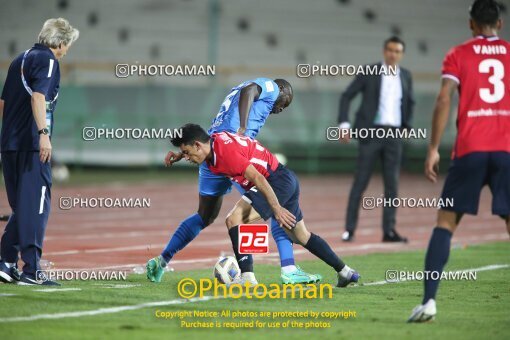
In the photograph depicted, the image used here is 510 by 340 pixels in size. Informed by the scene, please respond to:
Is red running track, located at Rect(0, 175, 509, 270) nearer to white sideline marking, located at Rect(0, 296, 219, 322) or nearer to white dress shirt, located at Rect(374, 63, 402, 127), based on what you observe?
white dress shirt, located at Rect(374, 63, 402, 127)

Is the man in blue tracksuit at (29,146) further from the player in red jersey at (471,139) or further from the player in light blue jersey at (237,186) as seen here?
the player in red jersey at (471,139)

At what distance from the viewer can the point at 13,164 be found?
9312 millimetres

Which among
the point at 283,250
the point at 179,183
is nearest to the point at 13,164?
the point at 283,250

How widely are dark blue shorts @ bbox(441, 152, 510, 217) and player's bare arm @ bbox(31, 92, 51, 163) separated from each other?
132 inches

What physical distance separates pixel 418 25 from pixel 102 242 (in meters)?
28.8

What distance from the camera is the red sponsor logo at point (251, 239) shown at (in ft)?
31.2

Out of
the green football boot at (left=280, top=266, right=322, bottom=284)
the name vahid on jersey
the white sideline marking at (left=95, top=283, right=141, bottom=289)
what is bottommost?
the white sideline marking at (left=95, top=283, right=141, bottom=289)

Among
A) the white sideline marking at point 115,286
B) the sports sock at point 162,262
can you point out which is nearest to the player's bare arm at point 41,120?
the white sideline marking at point 115,286

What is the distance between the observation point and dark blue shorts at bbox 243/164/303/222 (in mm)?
9336

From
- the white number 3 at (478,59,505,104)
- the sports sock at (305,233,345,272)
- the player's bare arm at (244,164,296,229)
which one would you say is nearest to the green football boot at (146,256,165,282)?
the sports sock at (305,233,345,272)

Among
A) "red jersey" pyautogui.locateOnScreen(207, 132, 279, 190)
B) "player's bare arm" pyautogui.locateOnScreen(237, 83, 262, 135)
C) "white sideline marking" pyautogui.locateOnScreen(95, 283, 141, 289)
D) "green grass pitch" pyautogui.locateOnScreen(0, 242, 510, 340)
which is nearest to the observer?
"green grass pitch" pyautogui.locateOnScreen(0, 242, 510, 340)

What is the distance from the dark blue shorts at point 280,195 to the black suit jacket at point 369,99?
5.07m

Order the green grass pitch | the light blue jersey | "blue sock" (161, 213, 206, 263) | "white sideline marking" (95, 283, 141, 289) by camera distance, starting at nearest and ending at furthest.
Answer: the green grass pitch → "white sideline marking" (95, 283, 141, 289) → "blue sock" (161, 213, 206, 263) → the light blue jersey

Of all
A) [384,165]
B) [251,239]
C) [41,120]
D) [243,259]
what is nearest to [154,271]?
[243,259]
